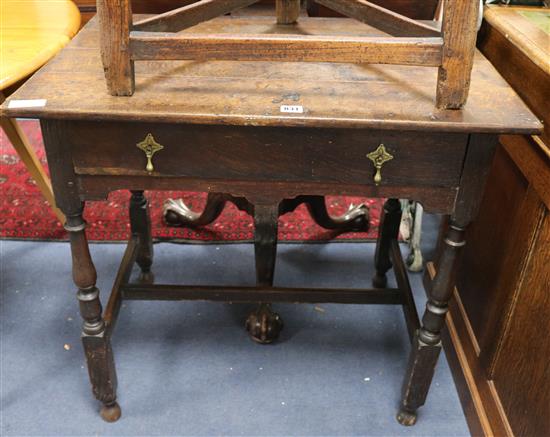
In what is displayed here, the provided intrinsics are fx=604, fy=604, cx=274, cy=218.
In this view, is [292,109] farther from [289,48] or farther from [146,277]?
[146,277]

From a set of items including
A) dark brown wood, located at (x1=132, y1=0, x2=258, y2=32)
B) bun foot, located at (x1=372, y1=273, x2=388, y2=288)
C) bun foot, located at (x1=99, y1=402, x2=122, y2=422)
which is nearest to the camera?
dark brown wood, located at (x1=132, y1=0, x2=258, y2=32)

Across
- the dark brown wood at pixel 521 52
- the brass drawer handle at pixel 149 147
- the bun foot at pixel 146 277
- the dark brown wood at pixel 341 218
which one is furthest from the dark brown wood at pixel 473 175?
the bun foot at pixel 146 277

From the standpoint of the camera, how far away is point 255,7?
1743mm

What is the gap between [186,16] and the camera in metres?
1.20

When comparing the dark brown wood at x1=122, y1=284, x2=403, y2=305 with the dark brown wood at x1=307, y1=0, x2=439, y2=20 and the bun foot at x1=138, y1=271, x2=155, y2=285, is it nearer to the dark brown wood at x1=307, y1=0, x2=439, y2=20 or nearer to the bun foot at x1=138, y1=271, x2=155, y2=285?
the bun foot at x1=138, y1=271, x2=155, y2=285

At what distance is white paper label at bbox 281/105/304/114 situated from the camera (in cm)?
102

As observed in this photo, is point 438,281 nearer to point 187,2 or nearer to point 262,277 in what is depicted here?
point 262,277

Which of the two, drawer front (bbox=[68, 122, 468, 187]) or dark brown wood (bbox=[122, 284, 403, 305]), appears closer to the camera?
drawer front (bbox=[68, 122, 468, 187])

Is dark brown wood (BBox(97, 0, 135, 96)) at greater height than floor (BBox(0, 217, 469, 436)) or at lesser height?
greater

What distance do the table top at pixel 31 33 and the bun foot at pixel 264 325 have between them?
2.77 feet

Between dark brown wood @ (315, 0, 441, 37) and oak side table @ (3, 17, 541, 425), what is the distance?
82 mm

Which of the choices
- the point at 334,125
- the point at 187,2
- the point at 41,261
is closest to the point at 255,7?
the point at 187,2

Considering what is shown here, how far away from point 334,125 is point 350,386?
83 cm

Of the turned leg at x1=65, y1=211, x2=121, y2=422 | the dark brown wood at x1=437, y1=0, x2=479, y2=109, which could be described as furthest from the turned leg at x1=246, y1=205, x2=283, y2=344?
the dark brown wood at x1=437, y1=0, x2=479, y2=109
